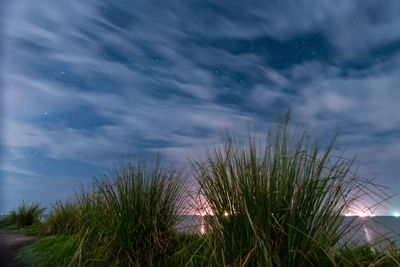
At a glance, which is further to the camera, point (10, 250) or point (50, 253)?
point (10, 250)

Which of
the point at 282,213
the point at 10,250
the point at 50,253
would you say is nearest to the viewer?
the point at 282,213

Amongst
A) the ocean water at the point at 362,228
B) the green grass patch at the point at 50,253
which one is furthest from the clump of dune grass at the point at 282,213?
the green grass patch at the point at 50,253

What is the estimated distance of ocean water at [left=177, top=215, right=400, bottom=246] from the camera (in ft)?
7.80

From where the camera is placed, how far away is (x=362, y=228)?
283cm

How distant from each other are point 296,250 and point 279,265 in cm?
14

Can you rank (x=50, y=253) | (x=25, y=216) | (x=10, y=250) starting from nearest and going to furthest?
(x=50, y=253), (x=10, y=250), (x=25, y=216)

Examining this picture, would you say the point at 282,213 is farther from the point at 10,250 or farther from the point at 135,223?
the point at 10,250

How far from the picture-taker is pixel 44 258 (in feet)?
14.4

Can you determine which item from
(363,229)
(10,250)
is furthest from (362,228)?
(10,250)

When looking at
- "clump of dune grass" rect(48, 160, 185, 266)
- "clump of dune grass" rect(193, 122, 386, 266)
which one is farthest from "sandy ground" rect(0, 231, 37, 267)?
"clump of dune grass" rect(193, 122, 386, 266)

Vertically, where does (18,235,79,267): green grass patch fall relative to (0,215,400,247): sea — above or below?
below

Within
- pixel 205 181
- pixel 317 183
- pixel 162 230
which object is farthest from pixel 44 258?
pixel 317 183

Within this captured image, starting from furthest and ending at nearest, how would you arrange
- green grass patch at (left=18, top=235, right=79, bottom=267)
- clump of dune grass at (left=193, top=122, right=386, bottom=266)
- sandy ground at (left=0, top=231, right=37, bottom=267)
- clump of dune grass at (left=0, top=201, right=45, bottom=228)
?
clump of dune grass at (left=0, top=201, right=45, bottom=228)
sandy ground at (left=0, top=231, right=37, bottom=267)
green grass patch at (left=18, top=235, right=79, bottom=267)
clump of dune grass at (left=193, top=122, right=386, bottom=266)

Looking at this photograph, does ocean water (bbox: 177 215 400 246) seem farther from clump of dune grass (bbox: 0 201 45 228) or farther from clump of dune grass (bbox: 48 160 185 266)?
clump of dune grass (bbox: 0 201 45 228)
